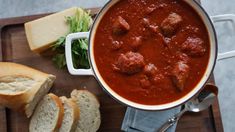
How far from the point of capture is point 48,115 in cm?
311

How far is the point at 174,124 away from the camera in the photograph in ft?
9.78

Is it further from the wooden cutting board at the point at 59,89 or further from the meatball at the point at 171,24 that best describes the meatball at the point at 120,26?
the wooden cutting board at the point at 59,89

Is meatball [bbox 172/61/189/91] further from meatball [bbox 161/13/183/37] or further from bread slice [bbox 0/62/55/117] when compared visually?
bread slice [bbox 0/62/55/117]

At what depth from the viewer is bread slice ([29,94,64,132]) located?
119 inches

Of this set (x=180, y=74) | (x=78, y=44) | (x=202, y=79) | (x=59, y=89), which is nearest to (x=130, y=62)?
(x=180, y=74)

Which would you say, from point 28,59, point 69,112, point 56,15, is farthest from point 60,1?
point 69,112

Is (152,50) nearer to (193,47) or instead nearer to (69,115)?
(193,47)

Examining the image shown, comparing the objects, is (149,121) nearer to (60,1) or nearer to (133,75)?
(133,75)

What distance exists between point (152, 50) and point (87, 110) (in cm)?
93

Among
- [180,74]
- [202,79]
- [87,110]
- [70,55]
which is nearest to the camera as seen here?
[180,74]

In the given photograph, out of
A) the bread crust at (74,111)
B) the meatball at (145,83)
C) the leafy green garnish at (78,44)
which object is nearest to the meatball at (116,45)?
the meatball at (145,83)

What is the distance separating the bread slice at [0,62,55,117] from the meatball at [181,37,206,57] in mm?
1136

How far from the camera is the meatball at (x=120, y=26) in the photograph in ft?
7.78

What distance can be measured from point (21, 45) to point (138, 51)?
1.21m
